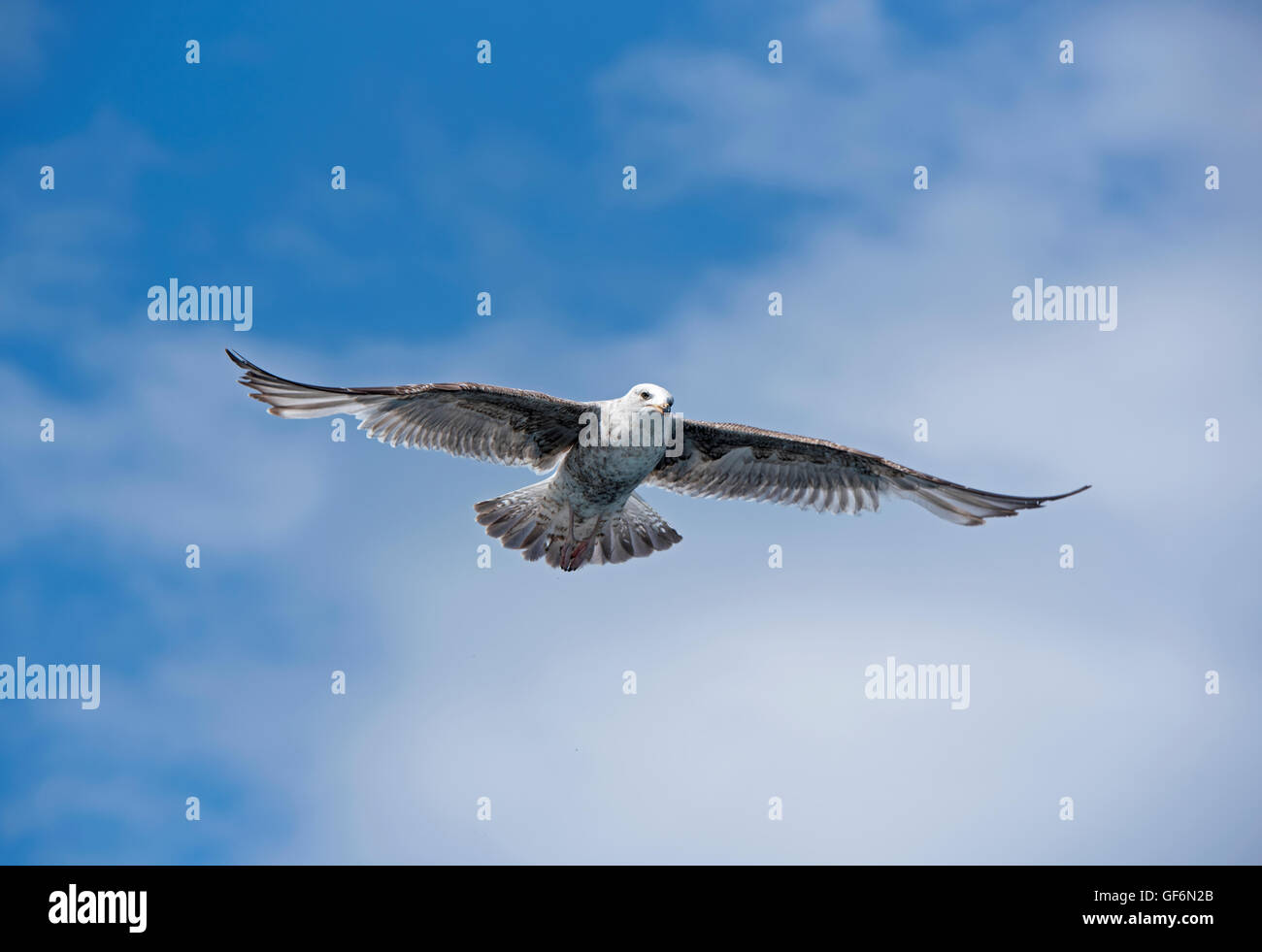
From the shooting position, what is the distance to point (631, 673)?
17.2 metres

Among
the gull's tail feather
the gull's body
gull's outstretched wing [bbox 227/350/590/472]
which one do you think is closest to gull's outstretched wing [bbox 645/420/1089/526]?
the gull's body

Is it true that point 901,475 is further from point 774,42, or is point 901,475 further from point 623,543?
point 774,42

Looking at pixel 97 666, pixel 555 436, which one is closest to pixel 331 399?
pixel 555 436

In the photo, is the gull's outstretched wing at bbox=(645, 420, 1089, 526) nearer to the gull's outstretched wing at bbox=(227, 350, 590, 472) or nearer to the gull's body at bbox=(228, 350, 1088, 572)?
the gull's body at bbox=(228, 350, 1088, 572)

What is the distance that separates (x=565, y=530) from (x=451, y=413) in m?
2.21

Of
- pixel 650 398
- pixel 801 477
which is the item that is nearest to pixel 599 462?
pixel 650 398

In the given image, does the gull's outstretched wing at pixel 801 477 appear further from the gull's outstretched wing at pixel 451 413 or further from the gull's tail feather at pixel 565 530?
the gull's outstretched wing at pixel 451 413

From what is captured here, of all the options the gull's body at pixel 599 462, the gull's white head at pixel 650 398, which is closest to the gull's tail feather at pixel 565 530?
the gull's body at pixel 599 462

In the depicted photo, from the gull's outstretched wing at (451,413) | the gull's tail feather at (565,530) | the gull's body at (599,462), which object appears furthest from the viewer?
the gull's tail feather at (565,530)

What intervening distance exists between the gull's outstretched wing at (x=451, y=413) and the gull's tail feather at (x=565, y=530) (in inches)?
22.6

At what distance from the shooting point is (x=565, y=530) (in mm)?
15547

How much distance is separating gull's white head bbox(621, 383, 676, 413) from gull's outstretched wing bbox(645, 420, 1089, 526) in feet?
4.65

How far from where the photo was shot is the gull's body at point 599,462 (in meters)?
13.9

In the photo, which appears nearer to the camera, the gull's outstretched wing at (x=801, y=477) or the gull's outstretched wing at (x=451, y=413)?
the gull's outstretched wing at (x=451, y=413)
